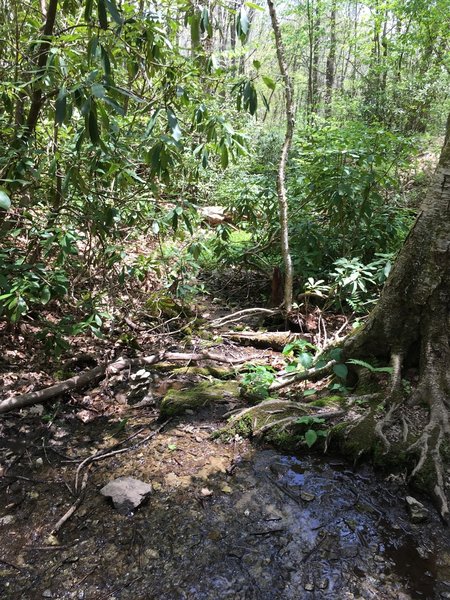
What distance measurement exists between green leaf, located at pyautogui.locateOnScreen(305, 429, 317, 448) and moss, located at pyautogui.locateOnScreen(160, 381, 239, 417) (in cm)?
103

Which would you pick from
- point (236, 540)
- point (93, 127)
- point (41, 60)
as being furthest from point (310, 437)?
point (41, 60)

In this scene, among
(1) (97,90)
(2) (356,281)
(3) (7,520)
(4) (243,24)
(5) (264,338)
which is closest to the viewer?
(1) (97,90)

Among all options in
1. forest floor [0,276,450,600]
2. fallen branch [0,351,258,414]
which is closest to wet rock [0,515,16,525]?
forest floor [0,276,450,600]

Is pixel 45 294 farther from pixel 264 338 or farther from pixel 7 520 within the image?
pixel 264 338

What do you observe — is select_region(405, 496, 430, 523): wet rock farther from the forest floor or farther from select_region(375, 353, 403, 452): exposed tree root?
select_region(375, 353, 403, 452): exposed tree root

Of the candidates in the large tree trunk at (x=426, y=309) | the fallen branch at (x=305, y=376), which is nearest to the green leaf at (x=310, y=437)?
the large tree trunk at (x=426, y=309)

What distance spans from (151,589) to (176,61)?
4.17 metres

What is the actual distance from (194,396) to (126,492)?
1252 millimetres

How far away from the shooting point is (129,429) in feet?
11.4

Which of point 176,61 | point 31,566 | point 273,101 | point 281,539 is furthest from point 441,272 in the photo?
point 273,101

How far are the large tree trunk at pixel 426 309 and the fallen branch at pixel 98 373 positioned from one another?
1.89m

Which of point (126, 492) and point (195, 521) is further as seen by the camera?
point (126, 492)

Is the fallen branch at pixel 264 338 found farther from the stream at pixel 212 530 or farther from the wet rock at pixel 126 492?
the wet rock at pixel 126 492

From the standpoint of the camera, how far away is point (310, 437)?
→ 290 cm
